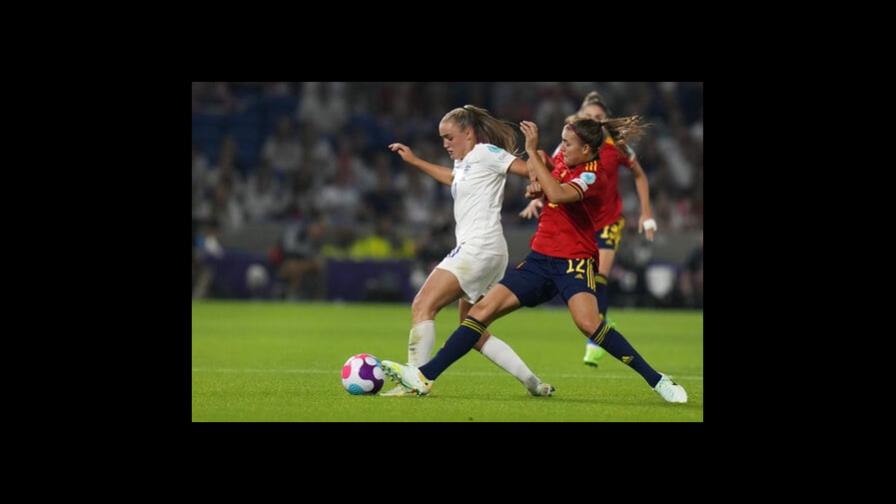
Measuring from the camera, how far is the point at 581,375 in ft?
36.3

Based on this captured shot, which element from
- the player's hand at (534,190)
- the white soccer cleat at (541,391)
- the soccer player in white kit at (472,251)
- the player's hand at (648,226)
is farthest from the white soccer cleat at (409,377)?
the player's hand at (648,226)

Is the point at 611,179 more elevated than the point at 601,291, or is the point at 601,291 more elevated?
the point at 611,179

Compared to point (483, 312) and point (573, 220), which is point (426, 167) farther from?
point (483, 312)

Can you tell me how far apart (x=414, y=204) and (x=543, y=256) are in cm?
1816

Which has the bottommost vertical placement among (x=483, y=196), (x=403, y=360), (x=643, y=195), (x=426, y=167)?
(x=403, y=360)

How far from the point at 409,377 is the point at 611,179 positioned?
152 inches

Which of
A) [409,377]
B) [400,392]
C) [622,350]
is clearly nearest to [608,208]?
[622,350]

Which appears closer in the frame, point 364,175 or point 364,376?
point 364,376

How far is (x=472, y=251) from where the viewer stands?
29.4ft

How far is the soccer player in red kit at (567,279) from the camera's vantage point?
8.66 metres

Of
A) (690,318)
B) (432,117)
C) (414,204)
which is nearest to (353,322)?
(690,318)

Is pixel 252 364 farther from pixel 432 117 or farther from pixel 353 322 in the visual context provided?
pixel 432 117

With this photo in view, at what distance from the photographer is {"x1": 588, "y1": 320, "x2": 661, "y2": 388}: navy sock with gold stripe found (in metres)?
8.63

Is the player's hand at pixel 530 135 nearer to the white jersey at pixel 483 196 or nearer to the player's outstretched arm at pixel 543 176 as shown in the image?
the player's outstretched arm at pixel 543 176
